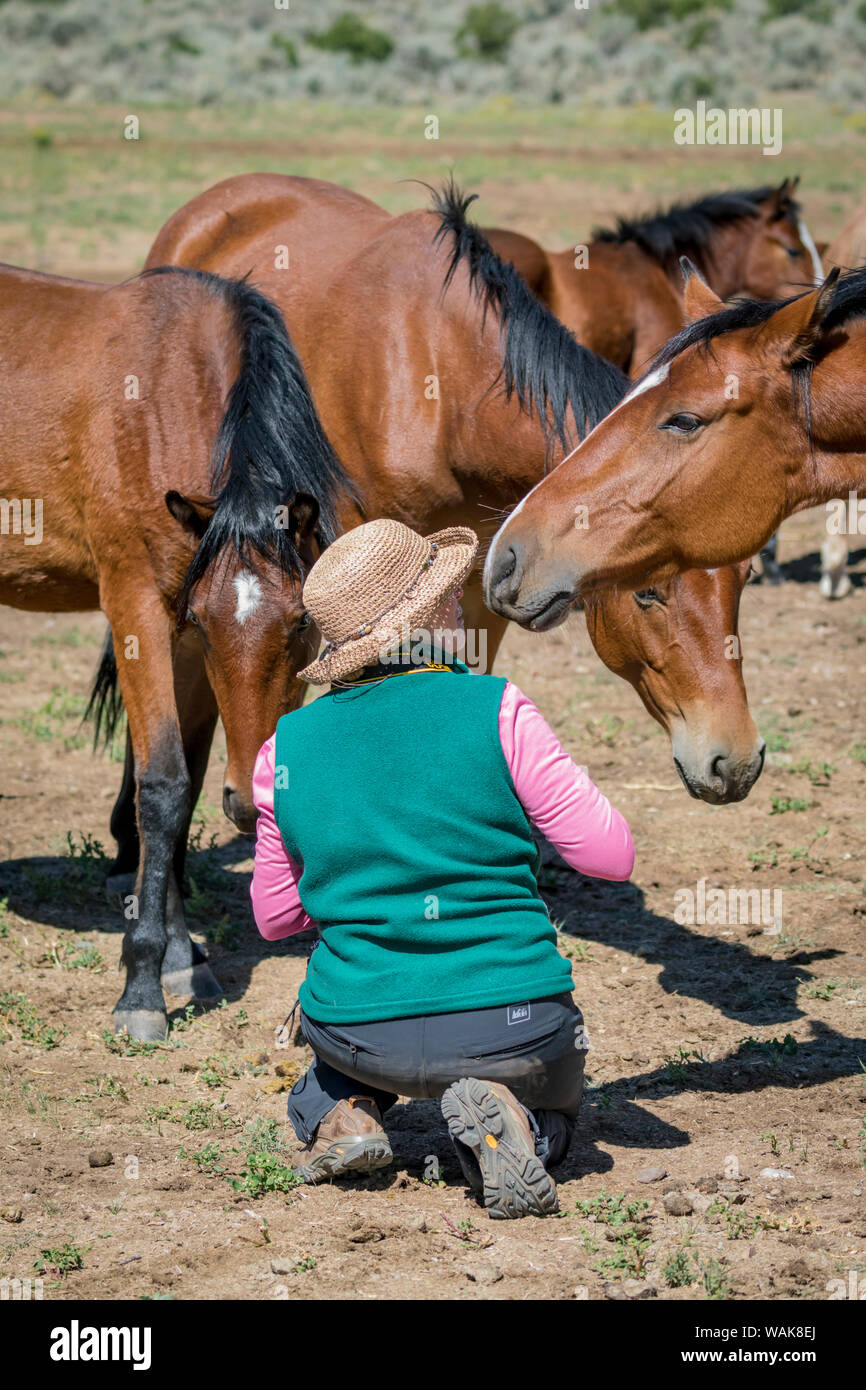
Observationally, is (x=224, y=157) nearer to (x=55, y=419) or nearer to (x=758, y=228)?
(x=758, y=228)

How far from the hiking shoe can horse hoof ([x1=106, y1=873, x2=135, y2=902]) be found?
2424mm

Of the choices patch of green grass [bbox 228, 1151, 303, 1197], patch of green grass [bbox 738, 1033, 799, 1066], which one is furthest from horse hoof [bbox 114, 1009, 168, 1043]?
patch of green grass [bbox 738, 1033, 799, 1066]

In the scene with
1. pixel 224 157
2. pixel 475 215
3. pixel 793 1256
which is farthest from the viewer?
pixel 224 157

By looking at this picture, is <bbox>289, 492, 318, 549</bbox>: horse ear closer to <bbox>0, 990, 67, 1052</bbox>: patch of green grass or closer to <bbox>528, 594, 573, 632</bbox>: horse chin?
<bbox>528, 594, 573, 632</bbox>: horse chin

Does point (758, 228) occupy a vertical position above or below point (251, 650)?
above

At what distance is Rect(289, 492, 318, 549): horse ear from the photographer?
13.6ft

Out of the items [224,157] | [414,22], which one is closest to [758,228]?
[224,157]

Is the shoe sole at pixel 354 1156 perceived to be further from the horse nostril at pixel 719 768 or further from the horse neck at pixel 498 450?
the horse neck at pixel 498 450

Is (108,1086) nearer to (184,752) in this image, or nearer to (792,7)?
(184,752)

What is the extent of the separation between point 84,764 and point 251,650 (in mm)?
3024

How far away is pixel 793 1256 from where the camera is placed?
9.41 feet

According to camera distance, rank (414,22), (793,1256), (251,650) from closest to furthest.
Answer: (793,1256) < (251,650) < (414,22)

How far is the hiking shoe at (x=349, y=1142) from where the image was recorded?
3.12 metres

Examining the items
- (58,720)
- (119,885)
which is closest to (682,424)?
(119,885)
